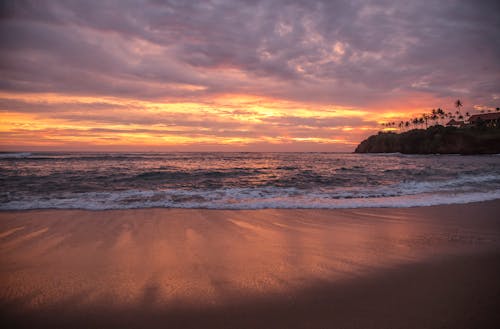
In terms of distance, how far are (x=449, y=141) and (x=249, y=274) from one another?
94.3m

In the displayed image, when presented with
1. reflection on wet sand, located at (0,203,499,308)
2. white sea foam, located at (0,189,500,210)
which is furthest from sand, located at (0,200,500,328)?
white sea foam, located at (0,189,500,210)

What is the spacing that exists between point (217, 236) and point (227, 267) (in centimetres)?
147

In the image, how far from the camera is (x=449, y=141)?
77.7 metres

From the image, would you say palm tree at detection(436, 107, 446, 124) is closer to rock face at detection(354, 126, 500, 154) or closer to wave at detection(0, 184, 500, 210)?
rock face at detection(354, 126, 500, 154)

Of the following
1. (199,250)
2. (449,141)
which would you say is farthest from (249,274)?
(449,141)

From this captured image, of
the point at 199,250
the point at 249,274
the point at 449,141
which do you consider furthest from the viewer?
the point at 449,141

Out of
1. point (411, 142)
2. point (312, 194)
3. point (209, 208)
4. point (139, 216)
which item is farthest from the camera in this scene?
point (411, 142)

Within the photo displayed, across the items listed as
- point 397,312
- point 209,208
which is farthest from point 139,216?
point 397,312

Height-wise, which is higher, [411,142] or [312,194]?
[411,142]

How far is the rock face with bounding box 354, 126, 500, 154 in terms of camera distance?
7188 centimetres

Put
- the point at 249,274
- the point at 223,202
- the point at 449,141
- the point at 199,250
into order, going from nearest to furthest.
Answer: the point at 249,274 < the point at 199,250 < the point at 223,202 < the point at 449,141

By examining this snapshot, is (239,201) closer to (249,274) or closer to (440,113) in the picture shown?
(249,274)

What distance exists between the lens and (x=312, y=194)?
10.6m

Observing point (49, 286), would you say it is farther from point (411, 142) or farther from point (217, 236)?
point (411, 142)
